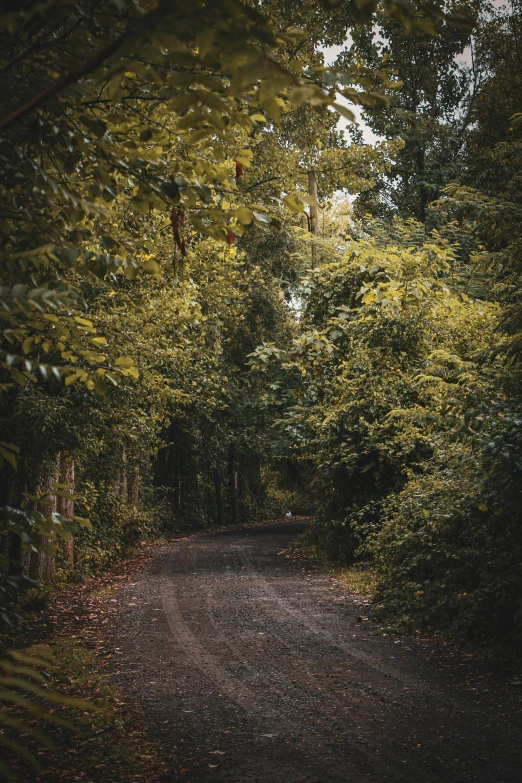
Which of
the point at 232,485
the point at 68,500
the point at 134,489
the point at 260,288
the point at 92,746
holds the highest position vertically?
the point at 260,288

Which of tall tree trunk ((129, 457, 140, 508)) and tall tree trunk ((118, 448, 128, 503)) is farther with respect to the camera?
tall tree trunk ((129, 457, 140, 508))

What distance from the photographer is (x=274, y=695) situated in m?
6.88

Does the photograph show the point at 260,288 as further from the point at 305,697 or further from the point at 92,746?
the point at 92,746

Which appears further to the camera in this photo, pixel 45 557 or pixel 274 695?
pixel 45 557

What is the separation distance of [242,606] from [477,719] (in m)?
6.00

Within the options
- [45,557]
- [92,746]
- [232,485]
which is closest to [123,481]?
[45,557]

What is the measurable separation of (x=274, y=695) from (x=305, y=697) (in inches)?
11.7

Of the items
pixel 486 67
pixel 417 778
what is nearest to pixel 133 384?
pixel 417 778

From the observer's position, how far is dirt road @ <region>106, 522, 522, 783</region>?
517 cm

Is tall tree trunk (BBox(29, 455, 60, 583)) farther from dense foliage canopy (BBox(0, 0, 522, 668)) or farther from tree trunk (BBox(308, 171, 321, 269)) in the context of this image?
tree trunk (BBox(308, 171, 321, 269))

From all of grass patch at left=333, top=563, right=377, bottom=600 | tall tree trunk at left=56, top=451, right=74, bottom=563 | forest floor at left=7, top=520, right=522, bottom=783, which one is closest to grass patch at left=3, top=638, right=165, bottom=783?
forest floor at left=7, top=520, right=522, bottom=783

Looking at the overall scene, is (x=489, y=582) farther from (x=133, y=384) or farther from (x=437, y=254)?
(x=437, y=254)

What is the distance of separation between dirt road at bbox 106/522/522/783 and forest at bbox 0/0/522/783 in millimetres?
1103

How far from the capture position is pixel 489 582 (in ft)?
29.2
